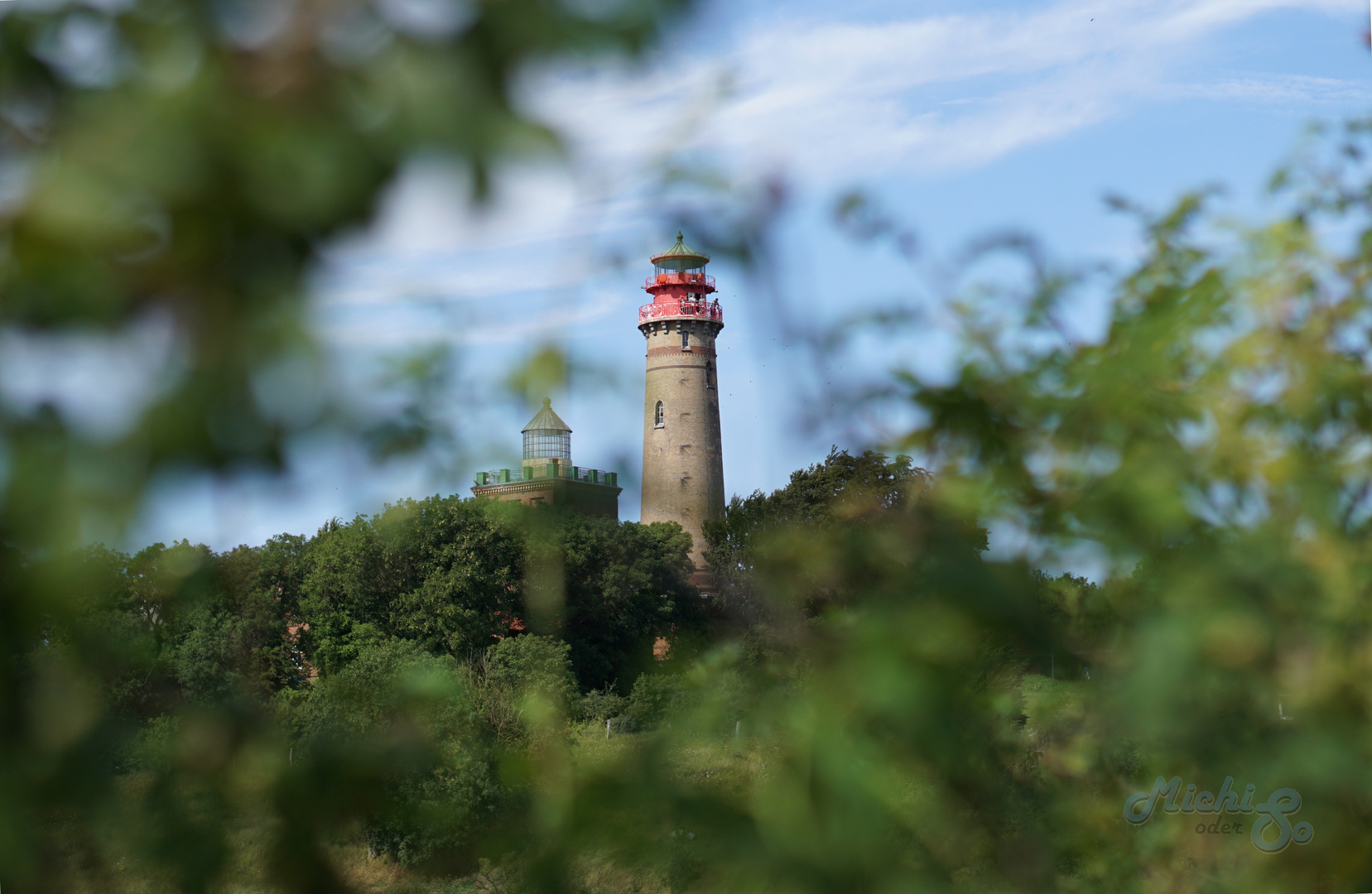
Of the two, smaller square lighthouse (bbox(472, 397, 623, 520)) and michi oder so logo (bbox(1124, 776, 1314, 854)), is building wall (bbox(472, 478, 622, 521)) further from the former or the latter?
michi oder so logo (bbox(1124, 776, 1314, 854))

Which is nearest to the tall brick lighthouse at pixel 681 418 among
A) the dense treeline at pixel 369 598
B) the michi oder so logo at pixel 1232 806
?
the dense treeline at pixel 369 598

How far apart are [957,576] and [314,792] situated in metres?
0.66

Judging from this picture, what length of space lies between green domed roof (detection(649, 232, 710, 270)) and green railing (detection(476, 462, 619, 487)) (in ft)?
0.95

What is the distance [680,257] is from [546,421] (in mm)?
315

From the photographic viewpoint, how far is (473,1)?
0.68 m

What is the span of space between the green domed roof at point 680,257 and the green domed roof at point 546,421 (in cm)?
23

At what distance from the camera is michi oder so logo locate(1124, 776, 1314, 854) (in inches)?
57.4

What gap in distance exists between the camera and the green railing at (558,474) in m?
1.38

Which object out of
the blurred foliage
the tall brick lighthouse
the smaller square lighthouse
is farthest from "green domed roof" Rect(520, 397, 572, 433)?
the tall brick lighthouse

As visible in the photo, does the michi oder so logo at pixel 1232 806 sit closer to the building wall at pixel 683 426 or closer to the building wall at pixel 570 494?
the building wall at pixel 570 494

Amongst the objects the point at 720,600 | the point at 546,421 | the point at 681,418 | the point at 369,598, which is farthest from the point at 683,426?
the point at 546,421

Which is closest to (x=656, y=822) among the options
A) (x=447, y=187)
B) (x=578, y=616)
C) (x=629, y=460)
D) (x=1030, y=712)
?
(x=629, y=460)

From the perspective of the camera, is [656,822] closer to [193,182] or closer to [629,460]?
[629,460]

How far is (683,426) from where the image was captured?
3416 centimetres
